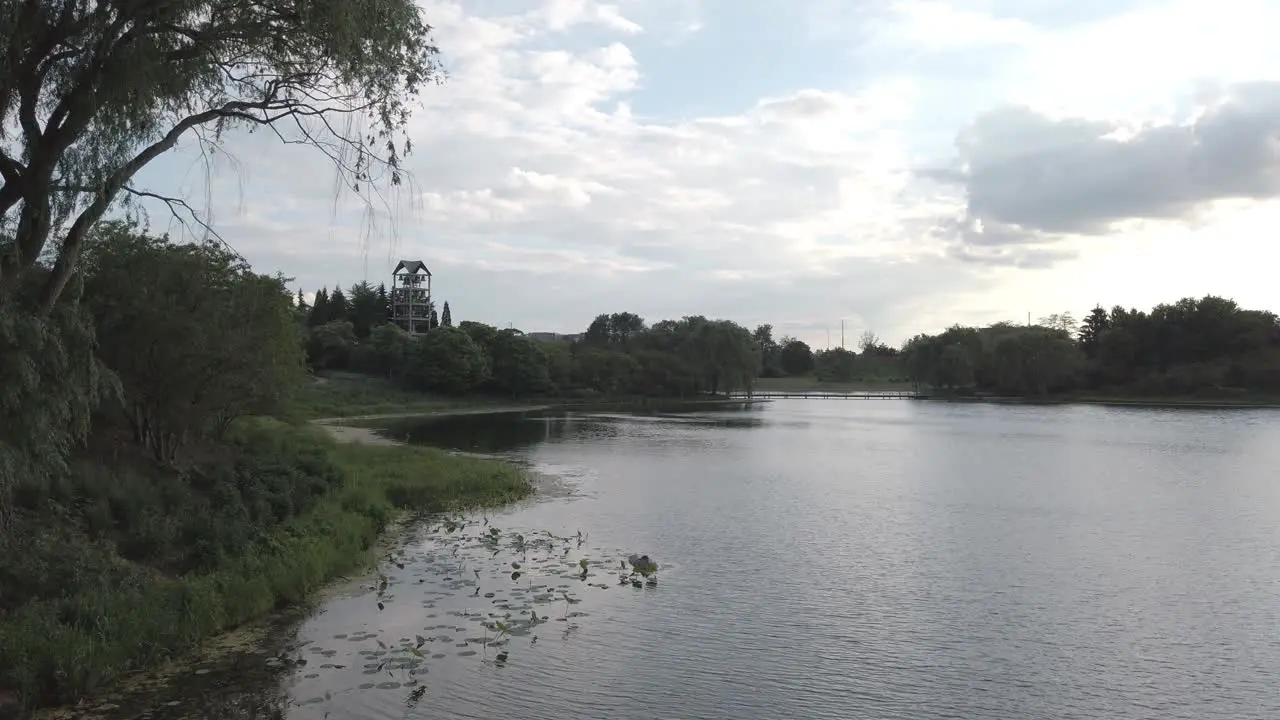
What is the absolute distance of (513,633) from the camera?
13.4 meters

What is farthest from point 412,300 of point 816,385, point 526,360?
point 816,385

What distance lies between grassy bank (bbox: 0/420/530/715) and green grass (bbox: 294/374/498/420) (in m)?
50.1

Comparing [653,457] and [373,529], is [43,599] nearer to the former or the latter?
[373,529]

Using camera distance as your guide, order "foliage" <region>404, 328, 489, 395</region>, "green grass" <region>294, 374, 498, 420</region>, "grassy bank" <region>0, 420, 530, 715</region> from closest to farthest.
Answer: "grassy bank" <region>0, 420, 530, 715</region>, "green grass" <region>294, 374, 498, 420</region>, "foliage" <region>404, 328, 489, 395</region>

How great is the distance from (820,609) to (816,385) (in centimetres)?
15061

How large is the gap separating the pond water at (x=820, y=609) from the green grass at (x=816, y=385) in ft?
392

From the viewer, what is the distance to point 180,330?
19.7 meters

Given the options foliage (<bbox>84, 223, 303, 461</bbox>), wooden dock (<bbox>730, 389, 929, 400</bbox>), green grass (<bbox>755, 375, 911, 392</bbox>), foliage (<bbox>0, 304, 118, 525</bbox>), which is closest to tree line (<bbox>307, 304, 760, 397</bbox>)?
wooden dock (<bbox>730, 389, 929, 400</bbox>)

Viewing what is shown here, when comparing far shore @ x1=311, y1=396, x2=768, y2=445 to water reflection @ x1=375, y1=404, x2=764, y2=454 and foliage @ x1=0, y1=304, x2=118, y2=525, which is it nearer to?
water reflection @ x1=375, y1=404, x2=764, y2=454

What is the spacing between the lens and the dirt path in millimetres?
47778

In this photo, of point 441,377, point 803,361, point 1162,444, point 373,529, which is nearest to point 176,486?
point 373,529

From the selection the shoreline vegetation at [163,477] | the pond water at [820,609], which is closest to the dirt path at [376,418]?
→ the shoreline vegetation at [163,477]

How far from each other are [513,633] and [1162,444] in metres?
45.6

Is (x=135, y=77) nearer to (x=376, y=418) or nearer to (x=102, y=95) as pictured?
(x=102, y=95)
